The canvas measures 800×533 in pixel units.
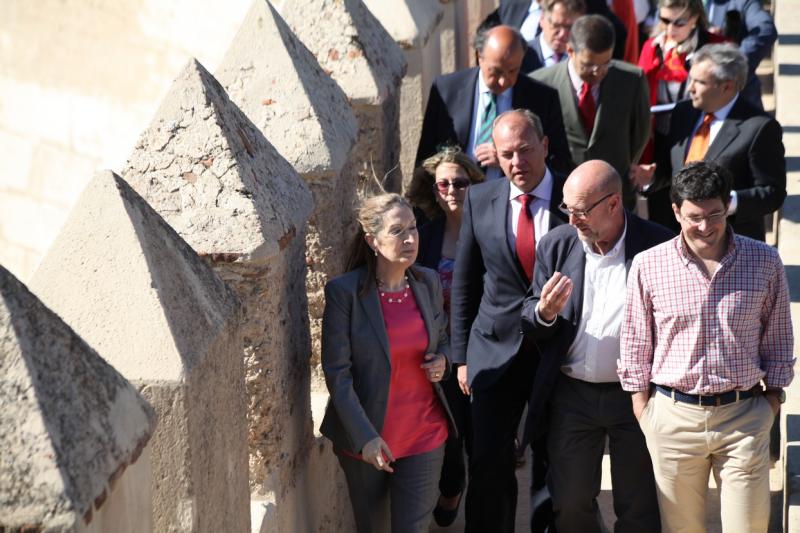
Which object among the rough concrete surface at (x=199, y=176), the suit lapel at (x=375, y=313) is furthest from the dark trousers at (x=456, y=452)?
the rough concrete surface at (x=199, y=176)

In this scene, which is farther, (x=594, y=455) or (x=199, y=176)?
(x=594, y=455)

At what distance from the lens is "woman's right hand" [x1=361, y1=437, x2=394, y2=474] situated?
509 centimetres

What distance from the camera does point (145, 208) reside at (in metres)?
3.42

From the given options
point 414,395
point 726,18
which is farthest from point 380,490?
point 726,18

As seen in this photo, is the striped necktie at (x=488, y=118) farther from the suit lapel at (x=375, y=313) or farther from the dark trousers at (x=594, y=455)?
the suit lapel at (x=375, y=313)

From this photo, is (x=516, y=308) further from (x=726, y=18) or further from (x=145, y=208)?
(x=726, y=18)

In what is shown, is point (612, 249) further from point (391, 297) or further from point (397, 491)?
point (397, 491)

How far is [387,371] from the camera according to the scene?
5.25 meters

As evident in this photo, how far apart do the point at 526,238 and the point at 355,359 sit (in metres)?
1.04

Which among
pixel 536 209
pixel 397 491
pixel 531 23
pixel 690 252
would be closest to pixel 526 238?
pixel 536 209

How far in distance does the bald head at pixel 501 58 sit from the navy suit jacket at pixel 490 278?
132cm

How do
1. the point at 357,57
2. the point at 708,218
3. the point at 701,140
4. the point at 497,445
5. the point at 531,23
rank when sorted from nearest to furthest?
1. the point at 708,218
2. the point at 497,445
3. the point at 357,57
4. the point at 701,140
5. the point at 531,23

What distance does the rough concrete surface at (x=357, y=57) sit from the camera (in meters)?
6.33

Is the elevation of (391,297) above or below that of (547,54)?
below
